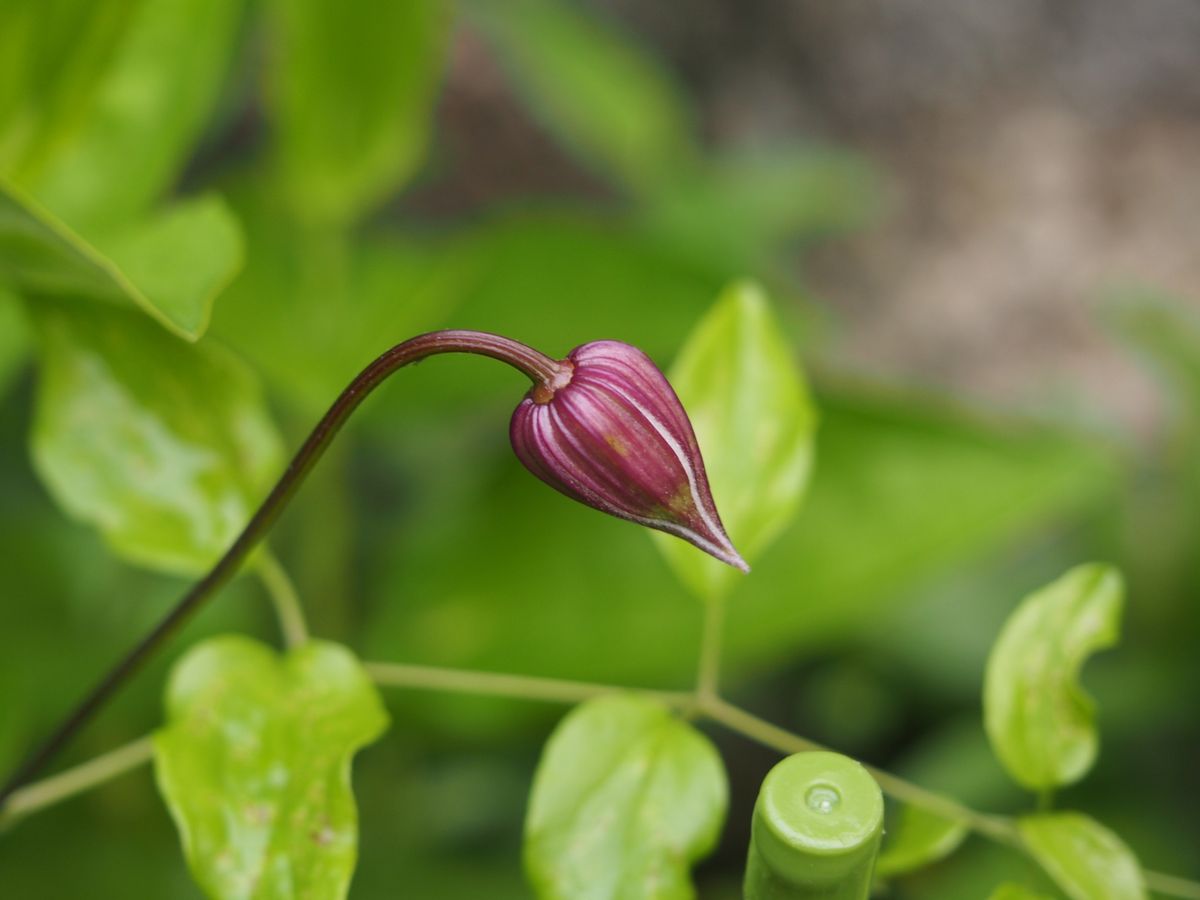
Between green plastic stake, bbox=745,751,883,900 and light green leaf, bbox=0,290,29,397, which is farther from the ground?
green plastic stake, bbox=745,751,883,900

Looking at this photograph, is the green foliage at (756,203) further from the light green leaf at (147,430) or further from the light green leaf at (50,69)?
the light green leaf at (147,430)

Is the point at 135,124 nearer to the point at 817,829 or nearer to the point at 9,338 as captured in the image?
the point at 9,338

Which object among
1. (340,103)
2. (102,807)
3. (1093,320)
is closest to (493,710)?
(102,807)

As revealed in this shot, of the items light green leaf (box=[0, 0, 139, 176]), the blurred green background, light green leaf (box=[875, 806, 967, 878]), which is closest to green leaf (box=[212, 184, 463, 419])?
the blurred green background

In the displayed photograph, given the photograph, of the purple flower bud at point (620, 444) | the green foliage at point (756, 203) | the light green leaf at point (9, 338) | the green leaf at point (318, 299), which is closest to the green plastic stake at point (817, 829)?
the purple flower bud at point (620, 444)

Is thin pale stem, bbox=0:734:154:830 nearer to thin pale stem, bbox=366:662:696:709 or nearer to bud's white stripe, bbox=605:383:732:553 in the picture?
thin pale stem, bbox=366:662:696:709
